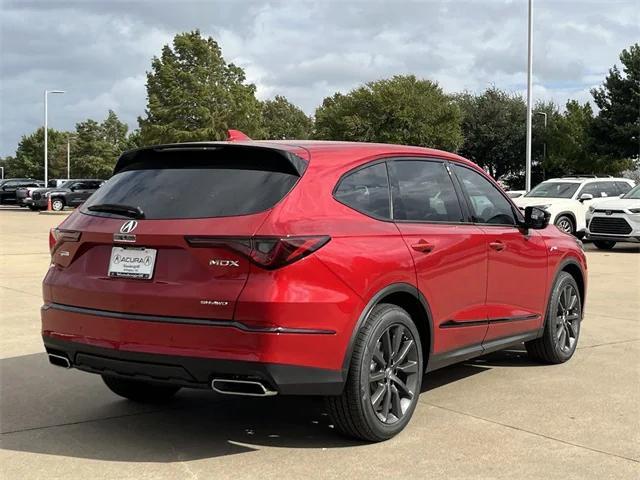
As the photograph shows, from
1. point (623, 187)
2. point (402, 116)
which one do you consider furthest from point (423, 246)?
point (402, 116)

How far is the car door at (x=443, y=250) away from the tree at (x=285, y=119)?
4073 inches

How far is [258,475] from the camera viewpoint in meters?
3.73

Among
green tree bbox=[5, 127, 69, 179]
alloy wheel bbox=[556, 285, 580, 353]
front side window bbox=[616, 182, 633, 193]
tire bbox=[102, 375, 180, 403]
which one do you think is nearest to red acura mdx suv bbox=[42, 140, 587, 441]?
tire bbox=[102, 375, 180, 403]

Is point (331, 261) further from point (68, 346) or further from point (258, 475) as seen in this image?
point (68, 346)

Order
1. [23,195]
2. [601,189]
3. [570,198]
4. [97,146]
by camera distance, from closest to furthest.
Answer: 1. [570,198]
2. [601,189]
3. [23,195]
4. [97,146]

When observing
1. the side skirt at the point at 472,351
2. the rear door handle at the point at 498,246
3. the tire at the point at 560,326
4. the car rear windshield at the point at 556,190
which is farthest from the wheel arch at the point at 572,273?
the car rear windshield at the point at 556,190

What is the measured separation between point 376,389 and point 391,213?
3.38 ft

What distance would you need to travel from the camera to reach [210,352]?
12.1 feet

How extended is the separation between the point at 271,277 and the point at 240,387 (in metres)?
0.57

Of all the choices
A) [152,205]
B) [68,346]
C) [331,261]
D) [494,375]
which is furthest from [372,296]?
[494,375]

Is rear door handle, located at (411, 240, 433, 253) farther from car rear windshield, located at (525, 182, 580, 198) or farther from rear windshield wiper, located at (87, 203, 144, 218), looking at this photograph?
car rear windshield, located at (525, 182, 580, 198)

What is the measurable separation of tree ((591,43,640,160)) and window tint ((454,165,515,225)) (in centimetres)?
3809

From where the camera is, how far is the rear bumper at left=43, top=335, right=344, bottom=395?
12.0ft

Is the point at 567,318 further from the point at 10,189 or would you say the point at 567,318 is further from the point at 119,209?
the point at 10,189
